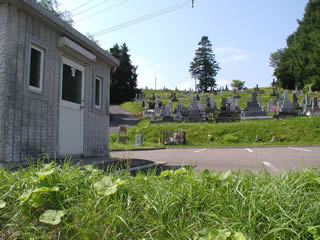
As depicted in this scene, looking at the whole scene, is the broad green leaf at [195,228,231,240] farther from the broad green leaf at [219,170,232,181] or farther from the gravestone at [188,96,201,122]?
the gravestone at [188,96,201,122]

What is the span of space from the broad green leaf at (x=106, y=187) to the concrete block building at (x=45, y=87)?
200 centimetres

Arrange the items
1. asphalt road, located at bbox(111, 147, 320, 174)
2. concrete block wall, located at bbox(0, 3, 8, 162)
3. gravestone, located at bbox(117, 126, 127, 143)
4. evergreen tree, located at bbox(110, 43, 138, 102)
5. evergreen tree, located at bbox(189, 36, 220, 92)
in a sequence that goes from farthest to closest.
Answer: evergreen tree, located at bbox(189, 36, 220, 92)
evergreen tree, located at bbox(110, 43, 138, 102)
gravestone, located at bbox(117, 126, 127, 143)
asphalt road, located at bbox(111, 147, 320, 174)
concrete block wall, located at bbox(0, 3, 8, 162)

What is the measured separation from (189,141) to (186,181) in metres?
16.9

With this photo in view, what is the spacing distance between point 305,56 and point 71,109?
207ft

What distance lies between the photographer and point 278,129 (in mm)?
18703

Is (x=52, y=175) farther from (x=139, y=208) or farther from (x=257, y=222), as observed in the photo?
(x=257, y=222)

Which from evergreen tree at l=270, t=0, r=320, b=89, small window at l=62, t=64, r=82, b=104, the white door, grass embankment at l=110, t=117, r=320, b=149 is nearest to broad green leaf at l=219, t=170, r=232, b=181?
the white door

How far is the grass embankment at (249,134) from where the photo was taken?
17.2 metres

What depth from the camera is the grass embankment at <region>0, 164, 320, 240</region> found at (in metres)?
1.77

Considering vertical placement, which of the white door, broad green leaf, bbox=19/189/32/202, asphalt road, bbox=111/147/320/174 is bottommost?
asphalt road, bbox=111/147/320/174

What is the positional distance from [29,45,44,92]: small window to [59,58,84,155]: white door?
79cm

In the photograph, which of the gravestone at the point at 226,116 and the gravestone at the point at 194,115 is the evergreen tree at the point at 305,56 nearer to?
the gravestone at the point at 226,116

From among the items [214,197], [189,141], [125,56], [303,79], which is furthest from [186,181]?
[125,56]

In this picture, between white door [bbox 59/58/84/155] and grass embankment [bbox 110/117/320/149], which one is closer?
white door [bbox 59/58/84/155]
